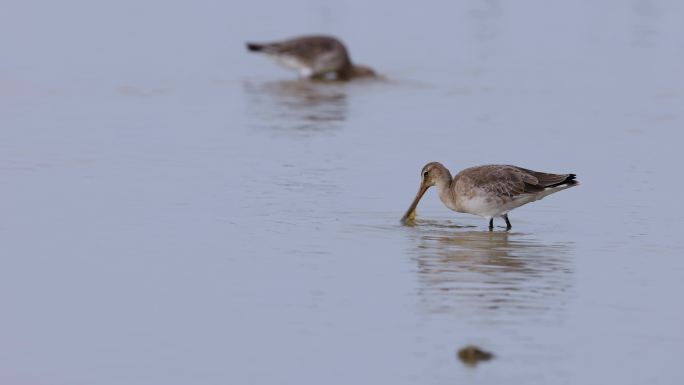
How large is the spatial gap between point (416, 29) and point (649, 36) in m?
4.22

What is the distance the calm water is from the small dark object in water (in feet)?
0.23

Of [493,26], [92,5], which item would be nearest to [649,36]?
[493,26]

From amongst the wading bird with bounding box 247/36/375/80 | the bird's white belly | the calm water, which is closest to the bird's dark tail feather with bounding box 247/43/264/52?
the wading bird with bounding box 247/36/375/80

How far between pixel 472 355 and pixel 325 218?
431 cm

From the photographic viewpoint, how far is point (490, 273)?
10.2 meters

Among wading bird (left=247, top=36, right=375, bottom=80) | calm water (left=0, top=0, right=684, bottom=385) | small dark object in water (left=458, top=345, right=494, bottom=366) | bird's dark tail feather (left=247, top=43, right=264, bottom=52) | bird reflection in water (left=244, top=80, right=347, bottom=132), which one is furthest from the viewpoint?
bird's dark tail feather (left=247, top=43, right=264, bottom=52)

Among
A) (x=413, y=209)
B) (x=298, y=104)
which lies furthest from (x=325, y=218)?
(x=298, y=104)

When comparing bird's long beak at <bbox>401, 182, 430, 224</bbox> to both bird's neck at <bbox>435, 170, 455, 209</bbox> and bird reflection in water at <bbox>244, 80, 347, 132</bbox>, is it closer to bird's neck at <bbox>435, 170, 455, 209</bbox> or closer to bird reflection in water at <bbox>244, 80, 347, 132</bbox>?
bird's neck at <bbox>435, 170, 455, 209</bbox>

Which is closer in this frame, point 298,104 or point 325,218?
point 325,218

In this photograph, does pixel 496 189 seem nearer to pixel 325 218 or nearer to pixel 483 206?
pixel 483 206

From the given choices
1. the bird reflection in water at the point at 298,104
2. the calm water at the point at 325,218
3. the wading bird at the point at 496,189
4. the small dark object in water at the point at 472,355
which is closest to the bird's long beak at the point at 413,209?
the wading bird at the point at 496,189

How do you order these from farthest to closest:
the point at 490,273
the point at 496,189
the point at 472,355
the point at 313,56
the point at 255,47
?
the point at 255,47, the point at 313,56, the point at 496,189, the point at 490,273, the point at 472,355

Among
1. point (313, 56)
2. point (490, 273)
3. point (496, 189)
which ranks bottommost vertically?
point (490, 273)

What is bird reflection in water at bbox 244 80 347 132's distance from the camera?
17484 millimetres
